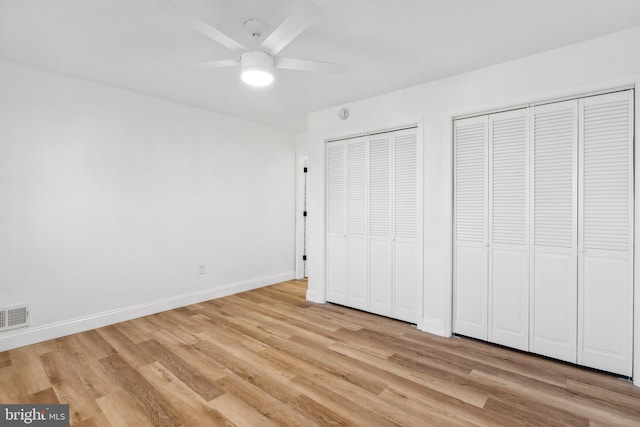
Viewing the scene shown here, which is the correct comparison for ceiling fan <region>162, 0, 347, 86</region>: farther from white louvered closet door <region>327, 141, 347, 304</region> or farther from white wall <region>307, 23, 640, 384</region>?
white louvered closet door <region>327, 141, 347, 304</region>

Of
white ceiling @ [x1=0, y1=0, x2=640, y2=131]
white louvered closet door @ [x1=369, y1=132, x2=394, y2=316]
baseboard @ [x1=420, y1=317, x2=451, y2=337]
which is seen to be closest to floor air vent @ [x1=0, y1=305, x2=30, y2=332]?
white ceiling @ [x1=0, y1=0, x2=640, y2=131]

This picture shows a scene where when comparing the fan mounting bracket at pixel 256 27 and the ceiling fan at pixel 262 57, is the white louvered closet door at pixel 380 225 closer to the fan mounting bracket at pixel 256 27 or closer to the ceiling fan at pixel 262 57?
the ceiling fan at pixel 262 57

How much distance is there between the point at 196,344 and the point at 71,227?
177 centimetres

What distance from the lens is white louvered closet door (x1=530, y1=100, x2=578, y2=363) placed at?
105 inches

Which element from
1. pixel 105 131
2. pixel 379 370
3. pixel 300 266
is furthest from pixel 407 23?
pixel 300 266

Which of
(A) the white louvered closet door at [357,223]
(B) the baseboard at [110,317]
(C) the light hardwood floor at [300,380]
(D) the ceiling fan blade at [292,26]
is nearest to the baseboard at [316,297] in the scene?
(A) the white louvered closet door at [357,223]

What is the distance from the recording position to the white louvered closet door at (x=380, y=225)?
3777 mm

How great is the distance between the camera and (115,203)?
11.8 ft

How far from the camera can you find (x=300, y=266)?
5785 millimetres

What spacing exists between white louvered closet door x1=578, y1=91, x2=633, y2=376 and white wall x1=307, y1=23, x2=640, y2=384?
0.12m

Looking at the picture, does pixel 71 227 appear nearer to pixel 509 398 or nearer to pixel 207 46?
pixel 207 46

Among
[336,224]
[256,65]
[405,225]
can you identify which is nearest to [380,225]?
[405,225]

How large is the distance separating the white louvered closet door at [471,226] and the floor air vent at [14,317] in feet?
13.5

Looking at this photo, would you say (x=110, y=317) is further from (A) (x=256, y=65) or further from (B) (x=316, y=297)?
A: (A) (x=256, y=65)
